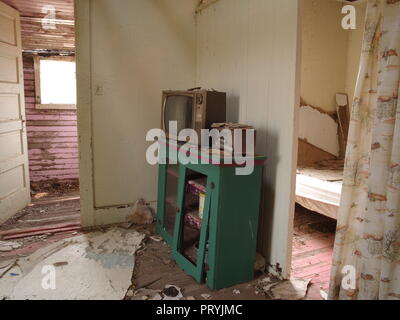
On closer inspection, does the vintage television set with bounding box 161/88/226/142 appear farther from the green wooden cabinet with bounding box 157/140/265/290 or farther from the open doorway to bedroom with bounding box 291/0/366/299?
the open doorway to bedroom with bounding box 291/0/366/299

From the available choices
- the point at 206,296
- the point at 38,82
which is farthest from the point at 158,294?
the point at 38,82

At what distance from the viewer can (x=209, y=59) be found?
301cm

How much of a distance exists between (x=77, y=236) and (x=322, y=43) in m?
3.45

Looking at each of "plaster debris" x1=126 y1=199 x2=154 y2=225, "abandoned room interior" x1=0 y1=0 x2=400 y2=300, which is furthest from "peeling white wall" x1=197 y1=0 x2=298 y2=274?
"plaster debris" x1=126 y1=199 x2=154 y2=225

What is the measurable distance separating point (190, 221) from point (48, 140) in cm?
352

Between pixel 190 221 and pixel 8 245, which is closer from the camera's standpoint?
pixel 190 221

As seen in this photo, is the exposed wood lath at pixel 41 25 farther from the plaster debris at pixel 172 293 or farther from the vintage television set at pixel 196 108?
the plaster debris at pixel 172 293

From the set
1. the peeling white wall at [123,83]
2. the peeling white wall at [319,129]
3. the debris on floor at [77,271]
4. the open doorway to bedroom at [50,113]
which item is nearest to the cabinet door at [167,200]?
the debris on floor at [77,271]

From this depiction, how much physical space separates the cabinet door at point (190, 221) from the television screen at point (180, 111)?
1.29 ft

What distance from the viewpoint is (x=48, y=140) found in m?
4.86

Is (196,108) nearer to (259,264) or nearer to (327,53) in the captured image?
(259,264)

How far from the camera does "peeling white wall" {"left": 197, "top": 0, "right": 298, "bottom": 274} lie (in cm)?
201

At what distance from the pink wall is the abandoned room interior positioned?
0.82m
